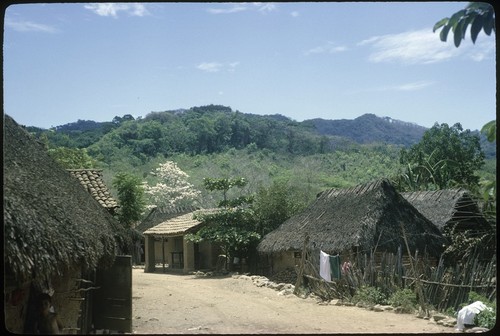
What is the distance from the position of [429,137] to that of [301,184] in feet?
23.4

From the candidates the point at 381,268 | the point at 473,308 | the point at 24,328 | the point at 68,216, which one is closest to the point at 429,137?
the point at 381,268

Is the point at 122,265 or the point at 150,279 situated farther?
the point at 150,279

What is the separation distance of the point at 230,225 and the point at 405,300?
25.8ft

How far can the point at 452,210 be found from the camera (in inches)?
552

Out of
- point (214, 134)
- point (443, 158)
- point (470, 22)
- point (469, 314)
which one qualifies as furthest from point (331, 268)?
point (214, 134)

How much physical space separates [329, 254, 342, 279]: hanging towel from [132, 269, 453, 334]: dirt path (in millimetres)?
641

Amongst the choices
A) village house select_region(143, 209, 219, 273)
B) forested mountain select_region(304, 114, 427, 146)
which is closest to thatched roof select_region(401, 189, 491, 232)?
village house select_region(143, 209, 219, 273)

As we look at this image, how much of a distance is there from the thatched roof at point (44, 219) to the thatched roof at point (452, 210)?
8.26m

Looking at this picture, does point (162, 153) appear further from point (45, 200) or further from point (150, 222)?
point (45, 200)

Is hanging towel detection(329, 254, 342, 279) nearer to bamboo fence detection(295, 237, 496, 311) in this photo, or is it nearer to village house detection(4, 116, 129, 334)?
bamboo fence detection(295, 237, 496, 311)

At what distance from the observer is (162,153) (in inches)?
759

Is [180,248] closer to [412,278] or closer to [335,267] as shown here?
[335,267]

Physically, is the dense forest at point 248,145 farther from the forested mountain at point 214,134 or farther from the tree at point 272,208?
the tree at point 272,208

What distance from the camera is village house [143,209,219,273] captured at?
17.6m
